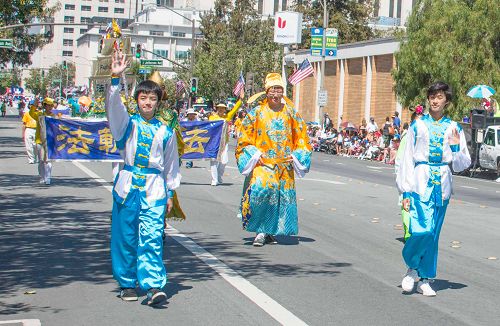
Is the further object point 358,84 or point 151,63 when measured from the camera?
point 151,63

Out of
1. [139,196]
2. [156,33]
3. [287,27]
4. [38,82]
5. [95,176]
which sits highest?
[156,33]

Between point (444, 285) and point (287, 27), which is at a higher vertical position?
point (287, 27)

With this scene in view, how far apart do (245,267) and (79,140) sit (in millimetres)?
12475

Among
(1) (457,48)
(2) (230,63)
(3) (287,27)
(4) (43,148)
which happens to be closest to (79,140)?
(4) (43,148)

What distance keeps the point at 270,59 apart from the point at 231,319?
65207mm

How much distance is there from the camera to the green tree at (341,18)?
87062mm

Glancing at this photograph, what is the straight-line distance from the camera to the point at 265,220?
12188 millimetres

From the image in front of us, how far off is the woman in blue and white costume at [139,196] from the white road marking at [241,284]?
827 mm

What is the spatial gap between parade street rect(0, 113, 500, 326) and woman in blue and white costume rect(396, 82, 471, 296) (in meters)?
0.32

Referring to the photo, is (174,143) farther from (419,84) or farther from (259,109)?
(419,84)

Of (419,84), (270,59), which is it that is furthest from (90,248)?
(270,59)

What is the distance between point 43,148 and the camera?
21812 millimetres

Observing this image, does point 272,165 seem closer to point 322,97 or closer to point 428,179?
point 428,179

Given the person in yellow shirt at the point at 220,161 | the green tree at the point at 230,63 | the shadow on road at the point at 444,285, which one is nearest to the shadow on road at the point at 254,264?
the shadow on road at the point at 444,285
